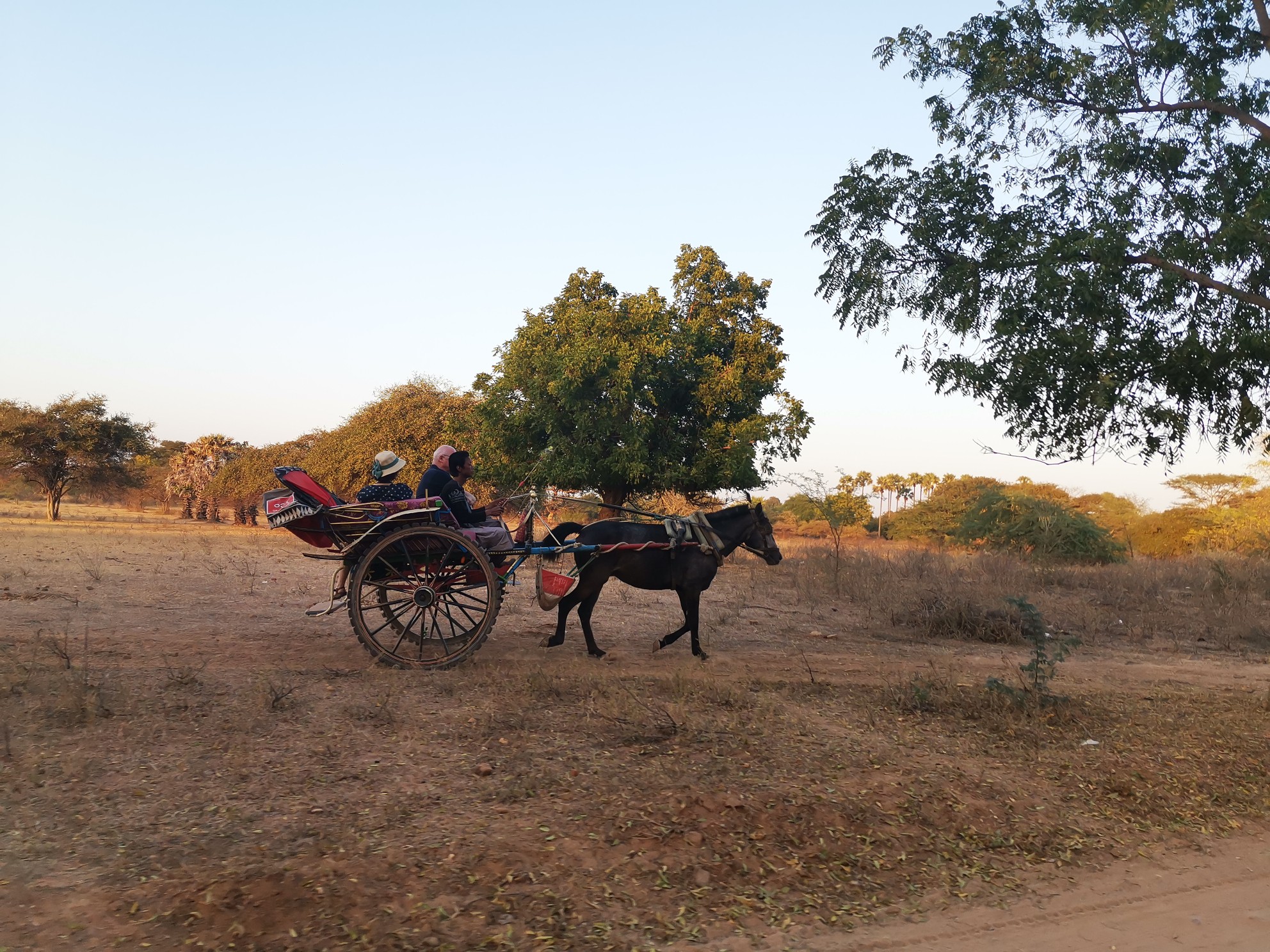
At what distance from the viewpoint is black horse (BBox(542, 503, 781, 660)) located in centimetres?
933

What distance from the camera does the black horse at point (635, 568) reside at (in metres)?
9.33

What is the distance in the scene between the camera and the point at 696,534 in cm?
962

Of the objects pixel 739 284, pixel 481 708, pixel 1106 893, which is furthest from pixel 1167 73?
pixel 739 284

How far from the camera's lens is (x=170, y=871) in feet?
13.1

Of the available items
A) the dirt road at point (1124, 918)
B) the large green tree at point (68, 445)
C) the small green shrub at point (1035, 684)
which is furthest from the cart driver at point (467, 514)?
the large green tree at point (68, 445)

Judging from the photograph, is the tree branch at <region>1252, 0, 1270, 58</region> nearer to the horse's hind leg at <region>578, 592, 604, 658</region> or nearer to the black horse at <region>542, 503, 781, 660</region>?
the black horse at <region>542, 503, 781, 660</region>

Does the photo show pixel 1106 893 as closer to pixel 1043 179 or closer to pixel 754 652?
pixel 754 652

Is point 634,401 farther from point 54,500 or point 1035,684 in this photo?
point 54,500

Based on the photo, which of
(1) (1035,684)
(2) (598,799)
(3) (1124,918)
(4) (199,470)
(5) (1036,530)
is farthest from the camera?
(4) (199,470)

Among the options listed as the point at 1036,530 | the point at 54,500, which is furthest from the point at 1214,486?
the point at 54,500

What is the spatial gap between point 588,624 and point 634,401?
1194 centimetres

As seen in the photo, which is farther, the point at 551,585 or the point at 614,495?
the point at 614,495

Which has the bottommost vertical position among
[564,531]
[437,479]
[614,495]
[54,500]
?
[54,500]

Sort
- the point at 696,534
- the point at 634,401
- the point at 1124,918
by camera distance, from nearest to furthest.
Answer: the point at 1124,918 → the point at 696,534 → the point at 634,401
